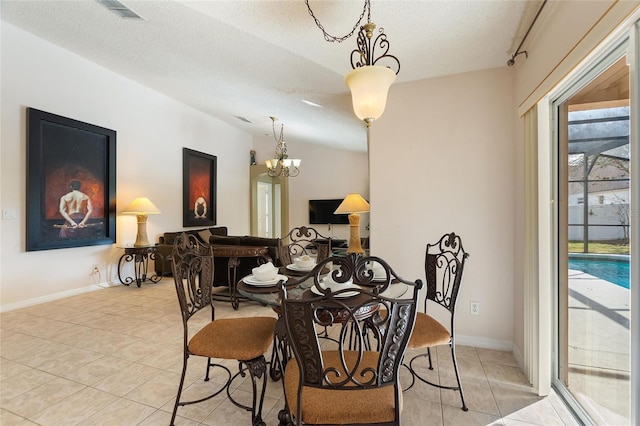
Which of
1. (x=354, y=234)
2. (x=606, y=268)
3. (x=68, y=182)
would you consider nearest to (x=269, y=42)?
(x=354, y=234)

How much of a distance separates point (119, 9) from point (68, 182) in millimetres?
2463

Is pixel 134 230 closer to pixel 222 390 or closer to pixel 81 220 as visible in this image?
pixel 81 220

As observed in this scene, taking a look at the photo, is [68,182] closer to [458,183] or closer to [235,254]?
[235,254]

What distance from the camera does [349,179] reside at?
7664mm

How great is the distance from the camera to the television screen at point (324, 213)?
7.69 metres

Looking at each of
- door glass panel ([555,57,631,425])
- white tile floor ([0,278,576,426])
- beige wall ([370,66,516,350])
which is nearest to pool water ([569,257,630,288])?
door glass panel ([555,57,631,425])

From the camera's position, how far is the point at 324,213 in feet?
25.6

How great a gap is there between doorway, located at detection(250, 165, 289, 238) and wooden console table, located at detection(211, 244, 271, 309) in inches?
164

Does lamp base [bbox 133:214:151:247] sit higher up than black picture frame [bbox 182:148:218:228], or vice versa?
black picture frame [bbox 182:148:218:228]

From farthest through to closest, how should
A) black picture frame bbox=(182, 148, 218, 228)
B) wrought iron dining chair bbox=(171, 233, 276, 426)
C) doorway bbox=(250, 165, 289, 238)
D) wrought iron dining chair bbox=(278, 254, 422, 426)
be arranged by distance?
doorway bbox=(250, 165, 289, 238)
black picture frame bbox=(182, 148, 218, 228)
wrought iron dining chair bbox=(171, 233, 276, 426)
wrought iron dining chair bbox=(278, 254, 422, 426)

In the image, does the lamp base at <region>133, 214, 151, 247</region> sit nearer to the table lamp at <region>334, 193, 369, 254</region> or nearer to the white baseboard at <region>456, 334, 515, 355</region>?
the table lamp at <region>334, 193, 369, 254</region>

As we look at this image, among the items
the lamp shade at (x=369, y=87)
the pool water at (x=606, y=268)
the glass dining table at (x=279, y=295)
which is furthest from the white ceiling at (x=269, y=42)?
the glass dining table at (x=279, y=295)

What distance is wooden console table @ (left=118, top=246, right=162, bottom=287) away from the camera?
15.5 ft

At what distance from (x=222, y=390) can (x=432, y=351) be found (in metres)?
1.72
